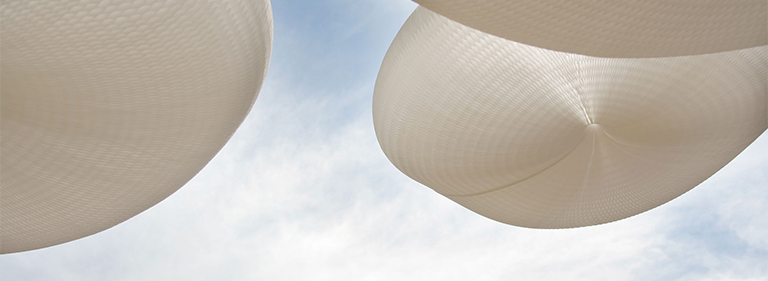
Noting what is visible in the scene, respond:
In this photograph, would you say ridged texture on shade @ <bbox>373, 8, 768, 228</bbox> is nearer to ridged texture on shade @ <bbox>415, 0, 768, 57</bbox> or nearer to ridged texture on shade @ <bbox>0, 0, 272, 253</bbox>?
ridged texture on shade @ <bbox>0, 0, 272, 253</bbox>

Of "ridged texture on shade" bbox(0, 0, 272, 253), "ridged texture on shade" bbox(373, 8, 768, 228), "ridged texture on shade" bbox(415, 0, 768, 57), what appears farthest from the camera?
"ridged texture on shade" bbox(373, 8, 768, 228)

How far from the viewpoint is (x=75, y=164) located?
3.52 meters

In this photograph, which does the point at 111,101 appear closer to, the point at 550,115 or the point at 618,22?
the point at 618,22

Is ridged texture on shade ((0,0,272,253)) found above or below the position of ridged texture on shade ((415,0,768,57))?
above

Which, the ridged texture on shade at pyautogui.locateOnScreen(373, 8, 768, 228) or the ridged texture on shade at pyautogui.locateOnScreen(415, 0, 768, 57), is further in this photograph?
the ridged texture on shade at pyautogui.locateOnScreen(373, 8, 768, 228)

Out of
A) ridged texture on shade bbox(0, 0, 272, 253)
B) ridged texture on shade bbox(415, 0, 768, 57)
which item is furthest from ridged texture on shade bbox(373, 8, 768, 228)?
ridged texture on shade bbox(415, 0, 768, 57)

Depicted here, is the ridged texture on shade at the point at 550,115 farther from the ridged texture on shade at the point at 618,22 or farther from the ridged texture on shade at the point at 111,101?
the ridged texture on shade at the point at 618,22

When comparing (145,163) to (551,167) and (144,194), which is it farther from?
(551,167)

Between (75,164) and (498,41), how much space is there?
2.79m

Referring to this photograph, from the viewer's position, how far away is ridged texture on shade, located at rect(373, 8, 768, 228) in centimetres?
402

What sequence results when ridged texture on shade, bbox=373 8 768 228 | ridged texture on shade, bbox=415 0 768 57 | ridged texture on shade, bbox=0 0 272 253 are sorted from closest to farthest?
ridged texture on shade, bbox=415 0 768 57 < ridged texture on shade, bbox=0 0 272 253 < ridged texture on shade, bbox=373 8 768 228

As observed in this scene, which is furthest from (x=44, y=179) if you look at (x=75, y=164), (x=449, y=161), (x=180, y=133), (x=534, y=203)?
(x=534, y=203)

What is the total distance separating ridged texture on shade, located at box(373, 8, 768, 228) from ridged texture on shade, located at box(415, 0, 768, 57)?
5.57 ft

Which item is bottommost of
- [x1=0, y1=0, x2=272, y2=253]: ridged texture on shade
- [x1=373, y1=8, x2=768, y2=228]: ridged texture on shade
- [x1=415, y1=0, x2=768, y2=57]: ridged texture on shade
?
[x1=415, y1=0, x2=768, y2=57]: ridged texture on shade
